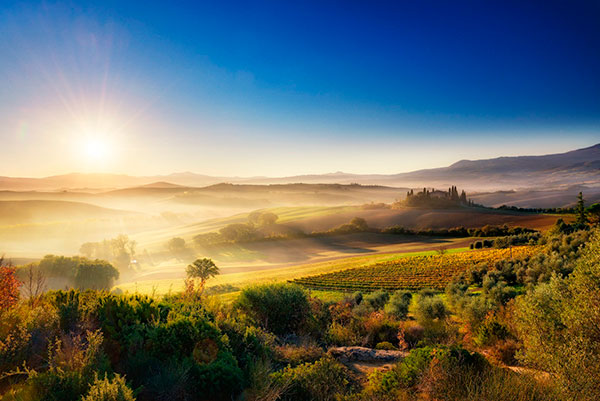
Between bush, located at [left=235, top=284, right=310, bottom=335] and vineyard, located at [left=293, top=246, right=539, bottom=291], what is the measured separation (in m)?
25.4

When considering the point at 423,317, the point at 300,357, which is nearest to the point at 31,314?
the point at 300,357

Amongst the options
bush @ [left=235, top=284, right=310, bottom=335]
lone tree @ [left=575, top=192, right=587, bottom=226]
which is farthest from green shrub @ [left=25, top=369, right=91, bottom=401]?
lone tree @ [left=575, top=192, right=587, bottom=226]

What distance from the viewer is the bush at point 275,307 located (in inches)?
579

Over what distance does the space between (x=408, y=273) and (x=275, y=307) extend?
36.7 m

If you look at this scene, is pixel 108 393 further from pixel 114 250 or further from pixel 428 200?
pixel 428 200

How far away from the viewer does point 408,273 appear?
47.1 metres

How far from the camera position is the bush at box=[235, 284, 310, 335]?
48.3 ft

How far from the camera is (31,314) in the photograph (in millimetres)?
7199

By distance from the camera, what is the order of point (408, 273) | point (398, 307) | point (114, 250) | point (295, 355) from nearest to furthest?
1. point (295, 355)
2. point (398, 307)
3. point (408, 273)
4. point (114, 250)

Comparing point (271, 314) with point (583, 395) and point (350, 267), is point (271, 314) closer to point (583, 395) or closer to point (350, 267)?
point (583, 395)

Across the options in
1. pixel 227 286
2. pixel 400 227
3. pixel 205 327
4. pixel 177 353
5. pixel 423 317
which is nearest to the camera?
pixel 177 353

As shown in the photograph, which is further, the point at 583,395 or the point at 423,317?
the point at 423,317

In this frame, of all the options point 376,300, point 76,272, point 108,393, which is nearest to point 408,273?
point 376,300

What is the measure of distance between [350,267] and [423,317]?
3365cm
